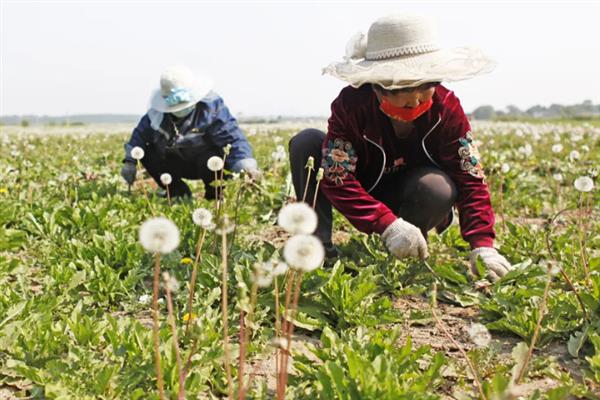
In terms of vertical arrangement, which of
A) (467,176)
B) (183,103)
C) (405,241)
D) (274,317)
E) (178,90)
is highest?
(178,90)

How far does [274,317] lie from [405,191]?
44.2 inches

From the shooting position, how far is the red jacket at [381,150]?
10.3 ft

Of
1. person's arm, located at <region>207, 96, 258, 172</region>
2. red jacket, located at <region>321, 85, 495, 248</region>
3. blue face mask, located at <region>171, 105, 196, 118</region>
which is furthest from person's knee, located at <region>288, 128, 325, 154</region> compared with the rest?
blue face mask, located at <region>171, 105, 196, 118</region>

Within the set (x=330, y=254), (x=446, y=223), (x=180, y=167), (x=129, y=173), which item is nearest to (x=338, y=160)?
(x=330, y=254)

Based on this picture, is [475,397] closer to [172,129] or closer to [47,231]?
[47,231]

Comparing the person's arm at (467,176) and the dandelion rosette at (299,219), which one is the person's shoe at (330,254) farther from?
the dandelion rosette at (299,219)

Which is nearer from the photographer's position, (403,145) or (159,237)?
(159,237)

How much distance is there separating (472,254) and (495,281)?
0.19m

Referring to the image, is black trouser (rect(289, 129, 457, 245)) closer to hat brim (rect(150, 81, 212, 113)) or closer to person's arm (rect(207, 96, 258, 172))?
person's arm (rect(207, 96, 258, 172))

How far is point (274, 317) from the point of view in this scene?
271 cm

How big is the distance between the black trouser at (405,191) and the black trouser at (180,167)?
1811 mm

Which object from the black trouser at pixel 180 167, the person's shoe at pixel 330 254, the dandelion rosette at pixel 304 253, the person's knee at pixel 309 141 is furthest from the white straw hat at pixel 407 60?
the black trouser at pixel 180 167

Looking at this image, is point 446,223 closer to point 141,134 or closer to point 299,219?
point 299,219

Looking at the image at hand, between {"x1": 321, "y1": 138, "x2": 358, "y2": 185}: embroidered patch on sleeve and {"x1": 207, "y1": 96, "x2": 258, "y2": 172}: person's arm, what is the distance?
1.90 metres
